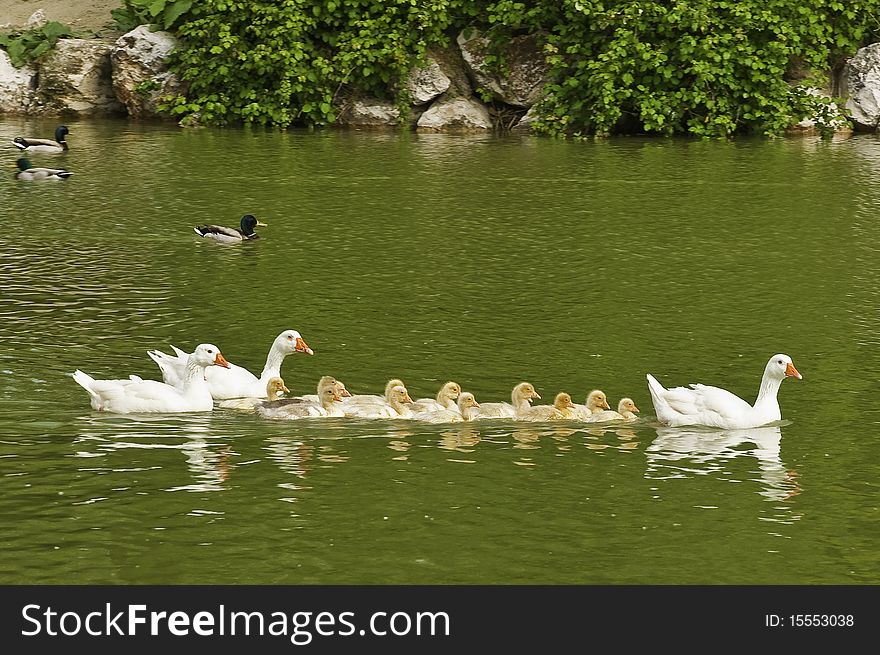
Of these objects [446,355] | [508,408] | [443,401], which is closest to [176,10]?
[446,355]

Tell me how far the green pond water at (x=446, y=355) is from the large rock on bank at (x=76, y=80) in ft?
21.4

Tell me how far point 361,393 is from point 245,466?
2049 millimetres

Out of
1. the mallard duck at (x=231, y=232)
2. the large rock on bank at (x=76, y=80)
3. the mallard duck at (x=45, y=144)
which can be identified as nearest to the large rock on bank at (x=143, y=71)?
the large rock on bank at (x=76, y=80)

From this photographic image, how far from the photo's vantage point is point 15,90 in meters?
32.8

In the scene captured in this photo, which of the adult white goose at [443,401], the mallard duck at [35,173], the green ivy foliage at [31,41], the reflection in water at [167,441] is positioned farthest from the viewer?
the green ivy foliage at [31,41]

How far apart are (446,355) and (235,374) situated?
2.13 m

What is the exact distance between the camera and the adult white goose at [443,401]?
483 inches

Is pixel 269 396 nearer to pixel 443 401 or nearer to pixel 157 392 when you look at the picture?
pixel 157 392

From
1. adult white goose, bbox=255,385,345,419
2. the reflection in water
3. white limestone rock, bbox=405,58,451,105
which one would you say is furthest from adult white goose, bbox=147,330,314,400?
white limestone rock, bbox=405,58,451,105

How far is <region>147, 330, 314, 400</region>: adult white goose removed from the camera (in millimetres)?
12906

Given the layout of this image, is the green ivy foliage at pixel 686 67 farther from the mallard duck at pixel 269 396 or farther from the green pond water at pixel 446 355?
the mallard duck at pixel 269 396

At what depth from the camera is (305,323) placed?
15.4 meters

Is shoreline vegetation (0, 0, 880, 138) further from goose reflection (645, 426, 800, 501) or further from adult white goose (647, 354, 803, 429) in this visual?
goose reflection (645, 426, 800, 501)

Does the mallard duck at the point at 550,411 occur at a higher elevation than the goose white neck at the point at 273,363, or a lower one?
lower
